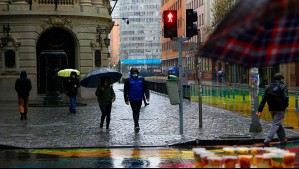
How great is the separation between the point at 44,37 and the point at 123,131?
2099cm

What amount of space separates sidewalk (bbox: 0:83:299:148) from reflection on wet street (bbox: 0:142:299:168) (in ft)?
2.41

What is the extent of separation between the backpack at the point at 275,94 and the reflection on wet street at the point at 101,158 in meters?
1.16

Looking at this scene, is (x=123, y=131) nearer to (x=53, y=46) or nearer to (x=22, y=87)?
(x=22, y=87)

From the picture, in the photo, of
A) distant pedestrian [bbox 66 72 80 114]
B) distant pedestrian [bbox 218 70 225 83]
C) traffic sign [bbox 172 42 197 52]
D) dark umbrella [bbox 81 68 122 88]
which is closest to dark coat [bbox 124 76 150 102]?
traffic sign [bbox 172 42 197 52]

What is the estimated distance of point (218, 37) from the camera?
233 inches

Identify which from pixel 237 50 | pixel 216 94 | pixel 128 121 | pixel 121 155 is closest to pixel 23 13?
pixel 216 94

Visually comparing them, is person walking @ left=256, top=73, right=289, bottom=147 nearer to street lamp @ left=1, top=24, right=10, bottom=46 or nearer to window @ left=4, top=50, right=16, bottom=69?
street lamp @ left=1, top=24, right=10, bottom=46

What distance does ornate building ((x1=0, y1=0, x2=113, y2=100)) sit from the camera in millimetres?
35812

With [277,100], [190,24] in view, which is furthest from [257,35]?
[190,24]

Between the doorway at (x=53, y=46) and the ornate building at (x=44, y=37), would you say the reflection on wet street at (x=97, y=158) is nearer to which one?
the ornate building at (x=44, y=37)

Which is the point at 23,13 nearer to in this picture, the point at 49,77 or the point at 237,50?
the point at 49,77

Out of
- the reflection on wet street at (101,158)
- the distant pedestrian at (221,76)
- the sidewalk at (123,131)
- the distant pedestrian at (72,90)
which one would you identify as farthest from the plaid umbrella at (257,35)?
the distant pedestrian at (221,76)

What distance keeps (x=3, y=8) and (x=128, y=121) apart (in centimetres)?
1802

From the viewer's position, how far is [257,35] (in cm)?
701
